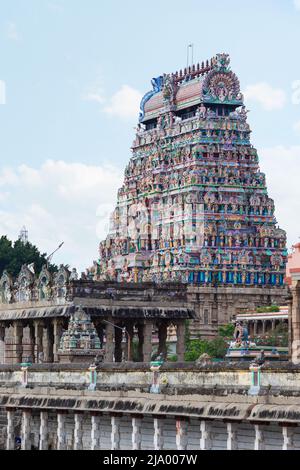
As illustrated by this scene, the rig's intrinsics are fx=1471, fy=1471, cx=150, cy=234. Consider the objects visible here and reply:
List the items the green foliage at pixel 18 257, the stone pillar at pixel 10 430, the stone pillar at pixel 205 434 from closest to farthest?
the stone pillar at pixel 205 434, the stone pillar at pixel 10 430, the green foliage at pixel 18 257

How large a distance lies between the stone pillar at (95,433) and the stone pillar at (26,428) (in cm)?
463

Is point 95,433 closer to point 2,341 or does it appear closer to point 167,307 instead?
point 167,307

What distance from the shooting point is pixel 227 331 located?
12338cm

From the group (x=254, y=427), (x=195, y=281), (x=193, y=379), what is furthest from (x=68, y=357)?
(x=195, y=281)

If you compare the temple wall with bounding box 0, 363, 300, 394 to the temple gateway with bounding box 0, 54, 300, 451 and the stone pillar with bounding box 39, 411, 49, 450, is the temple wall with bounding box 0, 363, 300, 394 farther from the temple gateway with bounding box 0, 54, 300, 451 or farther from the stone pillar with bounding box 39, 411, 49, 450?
the stone pillar with bounding box 39, 411, 49, 450

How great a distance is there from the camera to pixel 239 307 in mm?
131625

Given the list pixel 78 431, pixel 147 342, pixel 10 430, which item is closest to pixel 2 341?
pixel 147 342

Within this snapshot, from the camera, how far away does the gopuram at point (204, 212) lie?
13175 cm

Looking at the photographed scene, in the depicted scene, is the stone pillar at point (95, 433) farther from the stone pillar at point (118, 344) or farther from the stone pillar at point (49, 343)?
the stone pillar at point (118, 344)

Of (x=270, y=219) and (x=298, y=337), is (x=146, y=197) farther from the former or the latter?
(x=298, y=337)

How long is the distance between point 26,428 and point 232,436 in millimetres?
12851

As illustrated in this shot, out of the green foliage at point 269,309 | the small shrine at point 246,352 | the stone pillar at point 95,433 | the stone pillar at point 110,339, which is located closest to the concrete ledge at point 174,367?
the stone pillar at point 95,433

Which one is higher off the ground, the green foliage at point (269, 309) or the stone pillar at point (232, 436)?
the green foliage at point (269, 309)

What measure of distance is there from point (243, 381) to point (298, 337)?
54.6 feet
